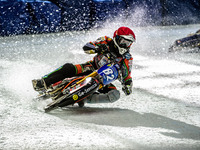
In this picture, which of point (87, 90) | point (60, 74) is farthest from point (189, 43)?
point (87, 90)

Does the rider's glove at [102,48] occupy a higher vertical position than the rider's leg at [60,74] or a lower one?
higher

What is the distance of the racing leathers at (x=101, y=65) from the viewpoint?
14.7 feet

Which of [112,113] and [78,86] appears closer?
[78,86]

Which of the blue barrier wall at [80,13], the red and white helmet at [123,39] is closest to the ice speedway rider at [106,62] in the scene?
the red and white helmet at [123,39]

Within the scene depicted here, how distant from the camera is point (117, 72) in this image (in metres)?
4.41

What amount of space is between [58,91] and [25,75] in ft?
8.14

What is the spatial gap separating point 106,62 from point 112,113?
2.68 feet

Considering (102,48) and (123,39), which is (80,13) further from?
(123,39)

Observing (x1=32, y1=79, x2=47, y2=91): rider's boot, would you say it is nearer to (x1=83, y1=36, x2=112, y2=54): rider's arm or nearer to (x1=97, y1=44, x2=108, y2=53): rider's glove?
(x1=83, y1=36, x2=112, y2=54): rider's arm

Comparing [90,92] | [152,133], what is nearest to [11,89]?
[90,92]

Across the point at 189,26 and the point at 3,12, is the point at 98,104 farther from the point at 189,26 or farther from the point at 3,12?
the point at 189,26

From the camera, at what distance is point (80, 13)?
43.3 ft

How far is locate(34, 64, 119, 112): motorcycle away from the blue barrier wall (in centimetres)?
768

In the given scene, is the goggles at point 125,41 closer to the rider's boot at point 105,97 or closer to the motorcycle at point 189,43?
the rider's boot at point 105,97
